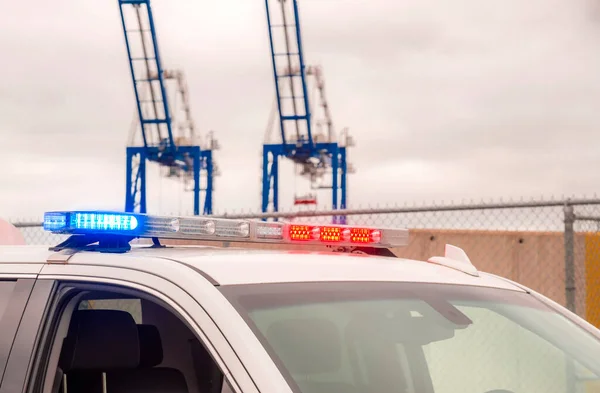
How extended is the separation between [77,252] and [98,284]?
9.2 inches

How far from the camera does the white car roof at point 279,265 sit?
98.7 inches

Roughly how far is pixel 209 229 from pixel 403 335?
0.67 m

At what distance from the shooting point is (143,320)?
139 inches

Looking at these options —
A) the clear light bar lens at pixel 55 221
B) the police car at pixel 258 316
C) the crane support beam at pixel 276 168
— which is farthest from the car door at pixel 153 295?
the crane support beam at pixel 276 168

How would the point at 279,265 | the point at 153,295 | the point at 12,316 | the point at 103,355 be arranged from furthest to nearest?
the point at 12,316 < the point at 279,265 < the point at 103,355 < the point at 153,295

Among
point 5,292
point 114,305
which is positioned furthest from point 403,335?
point 114,305

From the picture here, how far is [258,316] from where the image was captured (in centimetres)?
230

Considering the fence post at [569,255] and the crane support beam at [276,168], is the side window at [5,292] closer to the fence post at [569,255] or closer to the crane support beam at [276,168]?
the fence post at [569,255]

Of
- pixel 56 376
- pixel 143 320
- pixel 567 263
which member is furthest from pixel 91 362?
pixel 567 263

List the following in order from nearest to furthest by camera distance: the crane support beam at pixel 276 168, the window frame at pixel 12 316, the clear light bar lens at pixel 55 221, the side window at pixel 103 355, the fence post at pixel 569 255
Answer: the side window at pixel 103 355 < the window frame at pixel 12 316 < the clear light bar lens at pixel 55 221 < the fence post at pixel 569 255 < the crane support beam at pixel 276 168

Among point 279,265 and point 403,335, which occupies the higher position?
point 279,265

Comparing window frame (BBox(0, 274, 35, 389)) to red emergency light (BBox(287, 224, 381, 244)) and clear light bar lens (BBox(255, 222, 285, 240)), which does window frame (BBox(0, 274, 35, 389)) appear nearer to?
clear light bar lens (BBox(255, 222, 285, 240))

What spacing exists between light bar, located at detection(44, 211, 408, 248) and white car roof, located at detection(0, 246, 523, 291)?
0.06 m

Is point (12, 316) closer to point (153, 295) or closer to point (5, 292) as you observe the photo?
point (5, 292)
